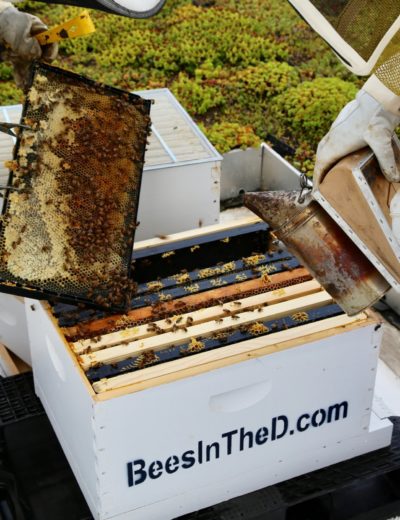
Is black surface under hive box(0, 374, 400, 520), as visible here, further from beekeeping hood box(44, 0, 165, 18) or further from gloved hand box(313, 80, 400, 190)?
beekeeping hood box(44, 0, 165, 18)

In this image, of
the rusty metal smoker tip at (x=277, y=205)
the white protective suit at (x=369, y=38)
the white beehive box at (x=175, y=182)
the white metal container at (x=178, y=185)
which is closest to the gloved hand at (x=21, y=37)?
the white beehive box at (x=175, y=182)

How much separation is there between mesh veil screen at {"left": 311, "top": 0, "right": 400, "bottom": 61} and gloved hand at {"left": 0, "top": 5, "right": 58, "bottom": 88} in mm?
1804

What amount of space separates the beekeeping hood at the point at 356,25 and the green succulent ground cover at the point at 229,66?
4.23 meters

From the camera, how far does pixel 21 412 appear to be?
3.46m

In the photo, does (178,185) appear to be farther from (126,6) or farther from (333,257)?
(126,6)

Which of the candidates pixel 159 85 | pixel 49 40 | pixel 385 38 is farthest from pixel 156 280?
pixel 159 85

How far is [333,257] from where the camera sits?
296 cm

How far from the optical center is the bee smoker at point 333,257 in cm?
294

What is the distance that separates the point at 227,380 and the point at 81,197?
1186 millimetres

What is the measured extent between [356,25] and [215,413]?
156cm

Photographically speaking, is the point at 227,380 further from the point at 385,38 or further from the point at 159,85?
Result: the point at 159,85

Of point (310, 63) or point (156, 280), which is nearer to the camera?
point (156, 280)

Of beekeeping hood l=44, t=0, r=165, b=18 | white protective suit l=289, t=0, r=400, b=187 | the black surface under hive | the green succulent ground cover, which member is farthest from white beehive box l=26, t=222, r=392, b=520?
the green succulent ground cover

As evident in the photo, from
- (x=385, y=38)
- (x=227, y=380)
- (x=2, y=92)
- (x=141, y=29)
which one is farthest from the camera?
(x=141, y=29)
